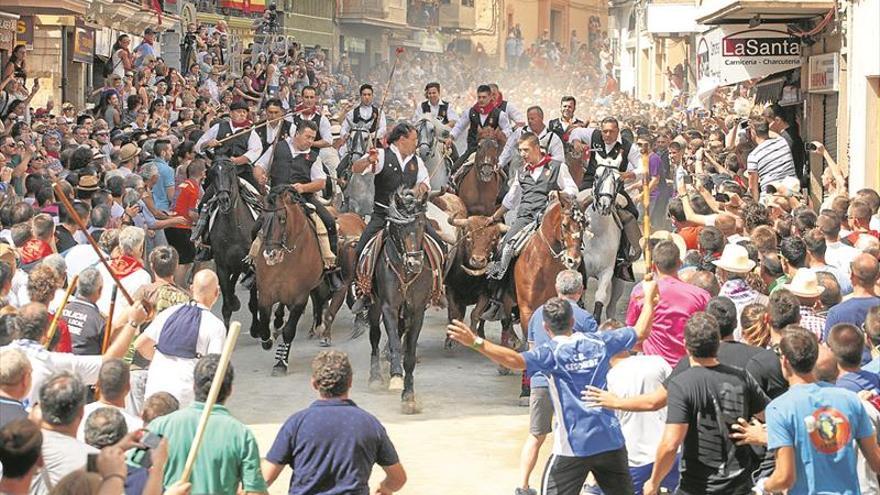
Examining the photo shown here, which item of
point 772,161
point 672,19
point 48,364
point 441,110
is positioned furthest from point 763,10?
point 672,19

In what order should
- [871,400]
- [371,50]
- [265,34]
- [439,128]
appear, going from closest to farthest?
[871,400] < [439,128] < [265,34] < [371,50]

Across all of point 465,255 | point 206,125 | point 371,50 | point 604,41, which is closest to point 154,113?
point 206,125

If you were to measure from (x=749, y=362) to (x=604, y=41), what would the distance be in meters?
73.6

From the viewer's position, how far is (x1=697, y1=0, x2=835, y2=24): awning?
818 inches

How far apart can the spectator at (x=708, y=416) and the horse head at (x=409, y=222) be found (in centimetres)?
591

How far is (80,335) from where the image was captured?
9.40 metres

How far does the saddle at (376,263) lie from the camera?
552 inches

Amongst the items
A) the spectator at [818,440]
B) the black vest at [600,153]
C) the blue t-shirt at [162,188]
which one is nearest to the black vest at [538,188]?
the black vest at [600,153]

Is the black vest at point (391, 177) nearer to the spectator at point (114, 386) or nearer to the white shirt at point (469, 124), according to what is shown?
the white shirt at point (469, 124)

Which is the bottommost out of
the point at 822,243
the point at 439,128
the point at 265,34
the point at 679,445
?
the point at 679,445

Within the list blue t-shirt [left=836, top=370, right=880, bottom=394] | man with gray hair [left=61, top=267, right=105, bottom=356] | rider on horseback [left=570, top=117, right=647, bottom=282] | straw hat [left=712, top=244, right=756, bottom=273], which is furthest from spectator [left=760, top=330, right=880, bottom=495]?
rider on horseback [left=570, top=117, right=647, bottom=282]

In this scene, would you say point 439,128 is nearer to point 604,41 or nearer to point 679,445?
point 679,445

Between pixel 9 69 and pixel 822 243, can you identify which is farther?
pixel 9 69

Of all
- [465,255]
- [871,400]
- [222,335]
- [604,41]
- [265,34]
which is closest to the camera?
[871,400]
